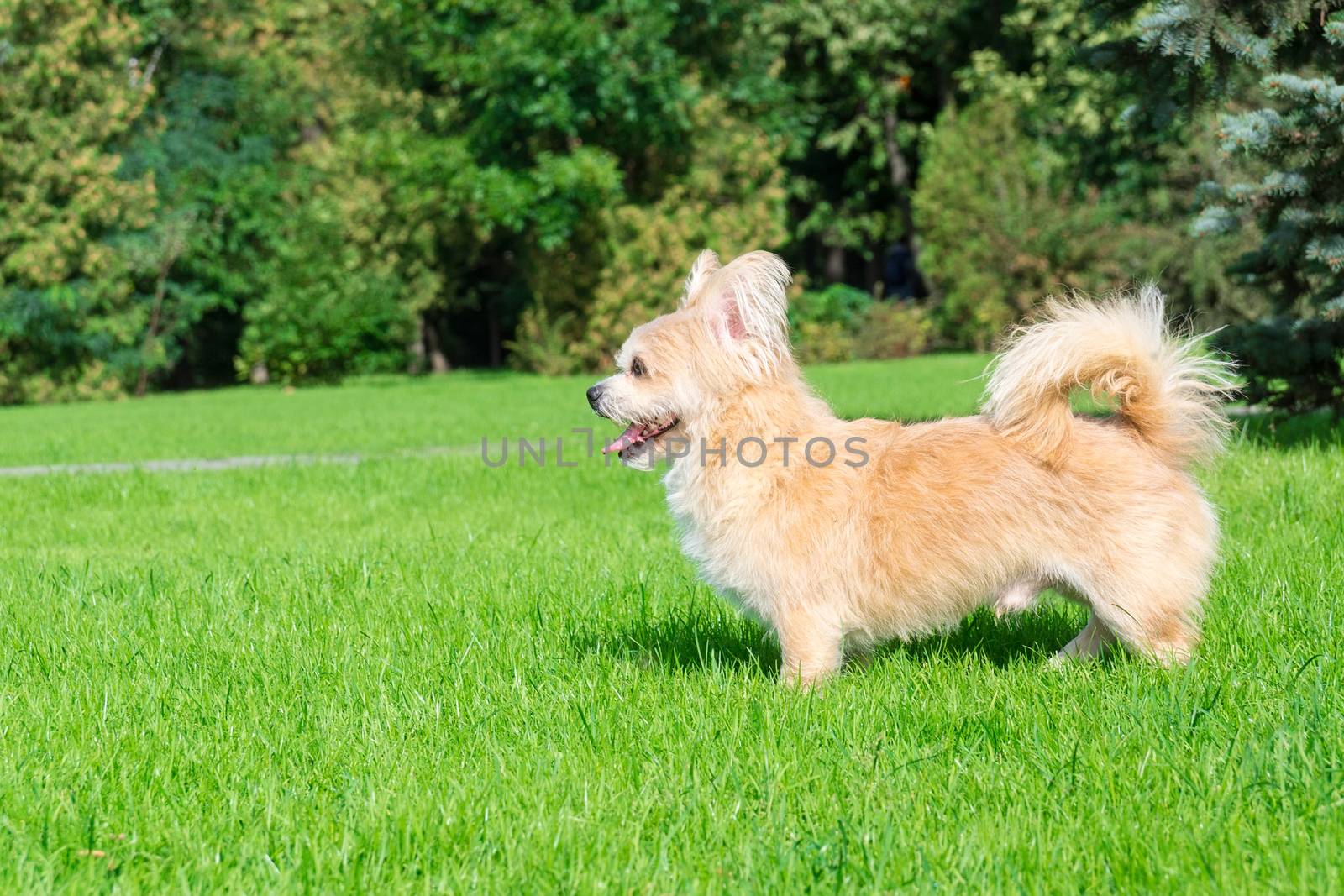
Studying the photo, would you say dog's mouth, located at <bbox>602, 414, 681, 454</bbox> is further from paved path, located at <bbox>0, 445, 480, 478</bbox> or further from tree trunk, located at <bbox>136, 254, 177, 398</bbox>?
tree trunk, located at <bbox>136, 254, 177, 398</bbox>

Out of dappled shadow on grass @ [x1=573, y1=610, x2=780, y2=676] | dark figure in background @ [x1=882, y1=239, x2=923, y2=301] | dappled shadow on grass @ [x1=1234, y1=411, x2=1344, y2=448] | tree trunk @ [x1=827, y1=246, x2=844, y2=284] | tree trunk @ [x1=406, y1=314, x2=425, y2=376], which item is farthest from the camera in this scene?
tree trunk @ [x1=827, y1=246, x2=844, y2=284]

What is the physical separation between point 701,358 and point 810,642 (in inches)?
43.3

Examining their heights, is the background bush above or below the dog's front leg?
above

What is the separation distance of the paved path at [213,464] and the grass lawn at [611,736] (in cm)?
455

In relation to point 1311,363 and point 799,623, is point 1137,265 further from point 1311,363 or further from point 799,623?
point 799,623

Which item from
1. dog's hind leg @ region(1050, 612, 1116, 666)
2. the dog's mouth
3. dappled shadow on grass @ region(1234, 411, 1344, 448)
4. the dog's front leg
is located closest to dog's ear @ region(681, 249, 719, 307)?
the dog's mouth

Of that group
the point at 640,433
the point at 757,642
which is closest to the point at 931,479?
the point at 640,433

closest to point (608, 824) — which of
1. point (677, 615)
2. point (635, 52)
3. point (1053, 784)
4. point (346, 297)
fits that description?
point (1053, 784)

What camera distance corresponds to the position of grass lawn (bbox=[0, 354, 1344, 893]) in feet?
9.46

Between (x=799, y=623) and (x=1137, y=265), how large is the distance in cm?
2550

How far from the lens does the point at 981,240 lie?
29.8 meters

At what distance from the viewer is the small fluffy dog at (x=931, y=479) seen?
13.2ft

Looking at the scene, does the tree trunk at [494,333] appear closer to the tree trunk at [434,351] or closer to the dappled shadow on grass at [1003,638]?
the tree trunk at [434,351]

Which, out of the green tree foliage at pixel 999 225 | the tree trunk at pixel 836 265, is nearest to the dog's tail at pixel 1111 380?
the green tree foliage at pixel 999 225
